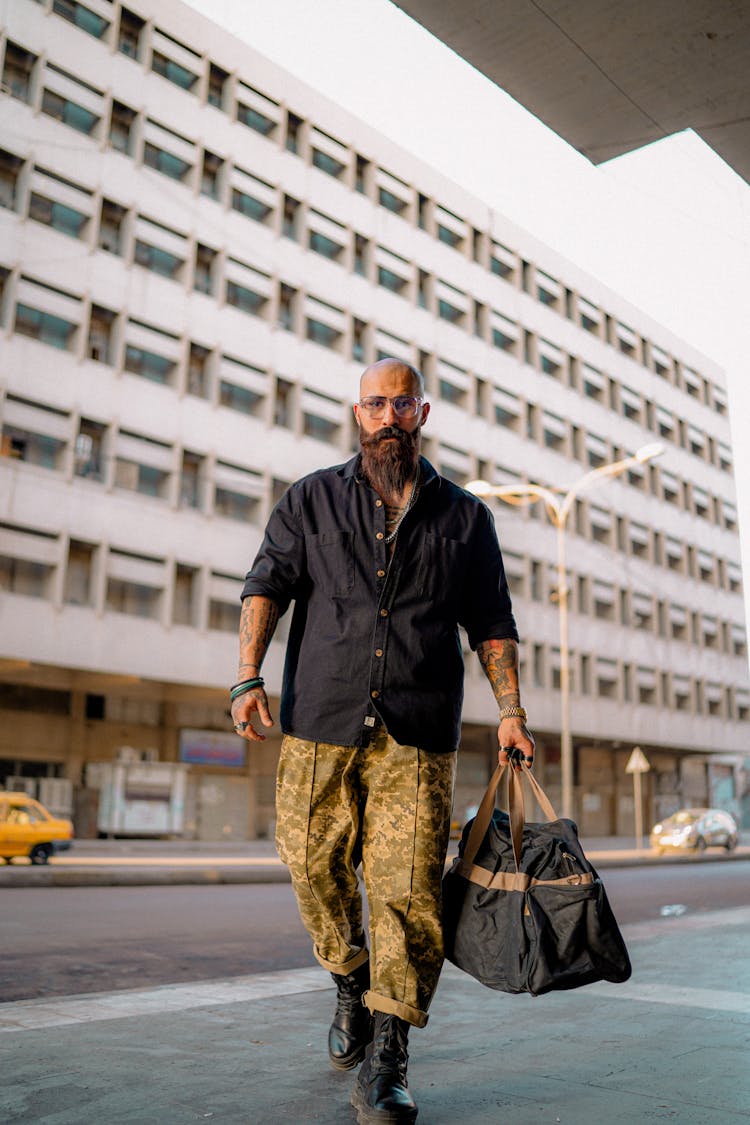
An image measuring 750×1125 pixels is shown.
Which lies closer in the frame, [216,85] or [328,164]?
[216,85]

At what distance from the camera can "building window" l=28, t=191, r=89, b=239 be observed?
2989cm

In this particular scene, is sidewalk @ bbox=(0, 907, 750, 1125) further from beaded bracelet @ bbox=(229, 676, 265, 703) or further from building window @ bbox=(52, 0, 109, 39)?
building window @ bbox=(52, 0, 109, 39)

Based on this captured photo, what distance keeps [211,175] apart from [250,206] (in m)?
1.65

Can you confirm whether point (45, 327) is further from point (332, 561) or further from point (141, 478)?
point (332, 561)

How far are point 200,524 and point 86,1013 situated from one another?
1117 inches

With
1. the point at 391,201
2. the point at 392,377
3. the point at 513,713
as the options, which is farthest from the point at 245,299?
the point at 513,713

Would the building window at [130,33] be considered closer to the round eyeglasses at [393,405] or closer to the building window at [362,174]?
the building window at [362,174]

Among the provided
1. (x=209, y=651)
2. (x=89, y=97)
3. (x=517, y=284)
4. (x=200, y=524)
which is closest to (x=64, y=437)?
(x=200, y=524)

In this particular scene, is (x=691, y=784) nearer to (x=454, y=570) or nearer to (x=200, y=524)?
(x=200, y=524)

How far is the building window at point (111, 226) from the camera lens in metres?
31.9

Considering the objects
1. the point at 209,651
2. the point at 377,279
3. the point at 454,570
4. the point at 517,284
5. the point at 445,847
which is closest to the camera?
the point at 445,847

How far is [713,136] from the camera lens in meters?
5.57

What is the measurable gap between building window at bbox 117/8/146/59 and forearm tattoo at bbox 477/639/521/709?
34976 millimetres

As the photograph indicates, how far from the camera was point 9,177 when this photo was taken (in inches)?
1172
